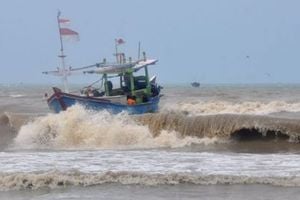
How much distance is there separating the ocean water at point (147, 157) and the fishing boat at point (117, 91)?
1059mm

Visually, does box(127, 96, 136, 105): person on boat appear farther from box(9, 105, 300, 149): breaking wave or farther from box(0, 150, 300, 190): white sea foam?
box(0, 150, 300, 190): white sea foam

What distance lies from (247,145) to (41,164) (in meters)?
7.31

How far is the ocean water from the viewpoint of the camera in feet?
38.0

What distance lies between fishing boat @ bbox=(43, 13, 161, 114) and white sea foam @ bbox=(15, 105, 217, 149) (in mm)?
1259

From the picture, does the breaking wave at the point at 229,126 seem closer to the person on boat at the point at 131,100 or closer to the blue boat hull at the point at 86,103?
the blue boat hull at the point at 86,103

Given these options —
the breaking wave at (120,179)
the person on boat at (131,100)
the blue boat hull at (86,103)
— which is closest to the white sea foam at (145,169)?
the breaking wave at (120,179)

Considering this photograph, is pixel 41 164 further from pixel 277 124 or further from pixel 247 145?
pixel 277 124

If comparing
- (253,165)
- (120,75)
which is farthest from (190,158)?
(120,75)

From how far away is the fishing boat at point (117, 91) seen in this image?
2575 cm

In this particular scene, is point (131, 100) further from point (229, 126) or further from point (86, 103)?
point (229, 126)

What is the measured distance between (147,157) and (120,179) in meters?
3.72

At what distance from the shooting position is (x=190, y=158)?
15.7 m

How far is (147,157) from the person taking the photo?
16.1 m

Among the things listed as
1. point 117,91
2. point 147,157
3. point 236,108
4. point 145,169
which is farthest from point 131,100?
point 236,108
